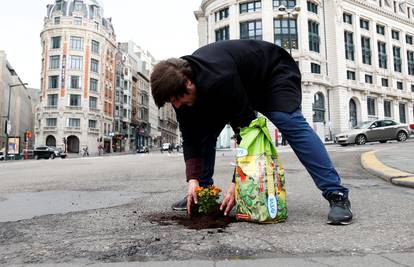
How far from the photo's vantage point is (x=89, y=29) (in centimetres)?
5259

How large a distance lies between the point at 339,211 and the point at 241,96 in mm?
1022

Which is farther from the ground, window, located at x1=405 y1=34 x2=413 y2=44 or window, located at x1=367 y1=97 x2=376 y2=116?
window, located at x1=405 y1=34 x2=413 y2=44

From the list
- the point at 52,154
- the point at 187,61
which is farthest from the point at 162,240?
the point at 52,154

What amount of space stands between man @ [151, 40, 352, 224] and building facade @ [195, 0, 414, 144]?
120 ft

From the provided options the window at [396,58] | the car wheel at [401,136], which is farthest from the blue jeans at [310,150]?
the window at [396,58]

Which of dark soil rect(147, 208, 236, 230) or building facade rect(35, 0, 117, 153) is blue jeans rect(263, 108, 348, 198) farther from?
building facade rect(35, 0, 117, 153)

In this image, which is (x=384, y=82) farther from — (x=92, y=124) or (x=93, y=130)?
(x=92, y=124)

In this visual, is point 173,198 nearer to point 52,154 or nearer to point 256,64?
point 256,64

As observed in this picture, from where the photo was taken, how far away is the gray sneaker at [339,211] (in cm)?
226

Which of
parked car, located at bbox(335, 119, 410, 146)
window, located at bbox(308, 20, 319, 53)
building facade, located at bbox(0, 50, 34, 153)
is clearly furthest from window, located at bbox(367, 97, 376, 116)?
building facade, located at bbox(0, 50, 34, 153)

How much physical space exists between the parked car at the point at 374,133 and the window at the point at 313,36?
26.3 metres

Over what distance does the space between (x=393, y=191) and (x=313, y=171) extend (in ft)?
6.08

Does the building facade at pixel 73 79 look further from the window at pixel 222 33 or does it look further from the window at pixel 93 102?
the window at pixel 222 33

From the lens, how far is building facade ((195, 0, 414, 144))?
43125 mm
